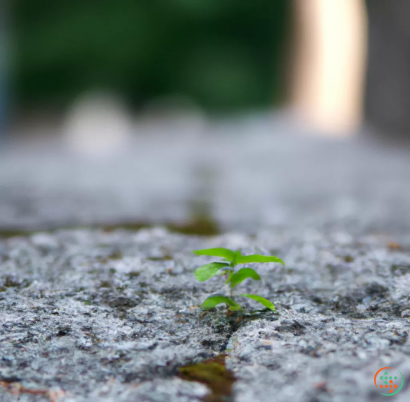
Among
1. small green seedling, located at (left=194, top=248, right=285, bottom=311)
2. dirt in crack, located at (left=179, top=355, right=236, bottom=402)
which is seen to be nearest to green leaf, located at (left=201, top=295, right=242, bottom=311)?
small green seedling, located at (left=194, top=248, right=285, bottom=311)

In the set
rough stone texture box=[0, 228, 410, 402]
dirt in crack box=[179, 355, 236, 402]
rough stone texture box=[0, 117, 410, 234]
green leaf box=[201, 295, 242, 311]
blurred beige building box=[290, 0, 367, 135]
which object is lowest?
dirt in crack box=[179, 355, 236, 402]

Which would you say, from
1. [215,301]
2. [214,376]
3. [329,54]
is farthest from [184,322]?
[329,54]

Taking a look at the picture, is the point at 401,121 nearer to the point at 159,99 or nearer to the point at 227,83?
the point at 227,83

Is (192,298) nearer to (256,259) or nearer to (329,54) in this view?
(256,259)

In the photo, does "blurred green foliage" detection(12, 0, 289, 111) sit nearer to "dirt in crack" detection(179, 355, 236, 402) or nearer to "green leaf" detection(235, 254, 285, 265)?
"green leaf" detection(235, 254, 285, 265)

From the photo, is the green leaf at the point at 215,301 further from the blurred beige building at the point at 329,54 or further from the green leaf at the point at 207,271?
the blurred beige building at the point at 329,54

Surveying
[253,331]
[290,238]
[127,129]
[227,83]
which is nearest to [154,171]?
[290,238]

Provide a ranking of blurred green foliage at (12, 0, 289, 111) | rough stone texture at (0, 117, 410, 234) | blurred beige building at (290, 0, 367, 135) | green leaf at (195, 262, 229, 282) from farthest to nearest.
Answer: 1. blurred green foliage at (12, 0, 289, 111)
2. blurred beige building at (290, 0, 367, 135)
3. rough stone texture at (0, 117, 410, 234)
4. green leaf at (195, 262, 229, 282)
